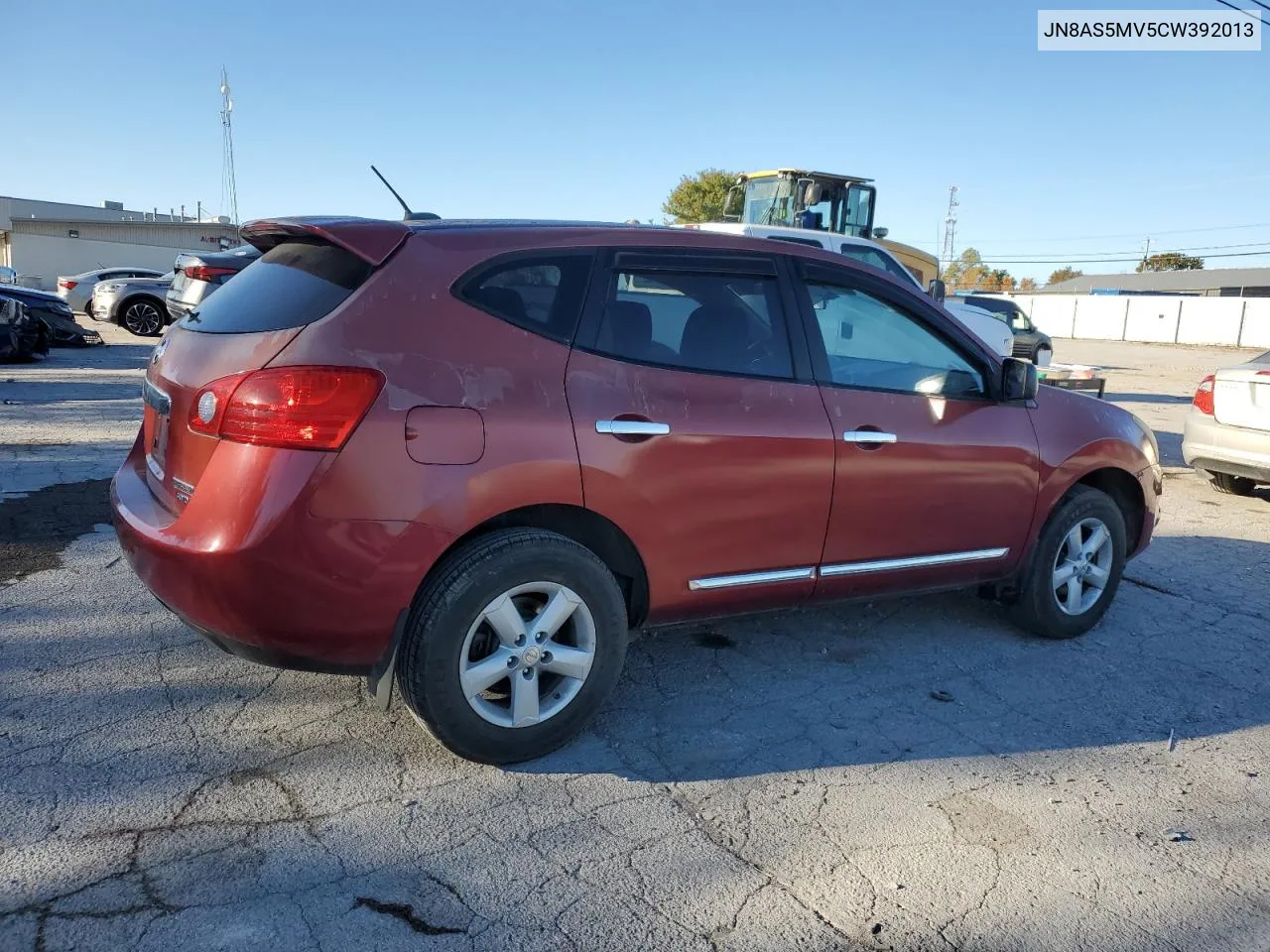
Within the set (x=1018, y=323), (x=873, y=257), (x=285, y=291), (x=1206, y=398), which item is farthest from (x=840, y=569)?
(x=1018, y=323)

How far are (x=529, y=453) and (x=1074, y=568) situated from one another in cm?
298

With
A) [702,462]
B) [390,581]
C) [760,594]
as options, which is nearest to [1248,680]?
[760,594]

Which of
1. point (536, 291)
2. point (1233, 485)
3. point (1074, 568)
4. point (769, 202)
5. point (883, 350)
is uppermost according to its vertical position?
point (769, 202)

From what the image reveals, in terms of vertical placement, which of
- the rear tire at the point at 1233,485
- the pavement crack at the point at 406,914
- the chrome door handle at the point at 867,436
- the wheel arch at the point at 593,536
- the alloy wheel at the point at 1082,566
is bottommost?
the rear tire at the point at 1233,485

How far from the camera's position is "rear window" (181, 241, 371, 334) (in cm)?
300

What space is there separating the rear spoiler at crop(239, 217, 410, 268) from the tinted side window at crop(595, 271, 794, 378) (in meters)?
0.75

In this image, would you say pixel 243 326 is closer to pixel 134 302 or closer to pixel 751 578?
pixel 751 578

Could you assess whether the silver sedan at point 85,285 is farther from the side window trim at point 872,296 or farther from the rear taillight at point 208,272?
the side window trim at point 872,296

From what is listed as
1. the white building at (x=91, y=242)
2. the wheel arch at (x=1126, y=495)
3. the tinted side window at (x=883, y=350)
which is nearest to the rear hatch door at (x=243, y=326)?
the tinted side window at (x=883, y=350)

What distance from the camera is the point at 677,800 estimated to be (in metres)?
3.06

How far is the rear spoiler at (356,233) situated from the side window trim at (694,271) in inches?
26.3

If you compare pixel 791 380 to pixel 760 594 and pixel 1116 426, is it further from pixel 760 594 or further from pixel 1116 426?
pixel 1116 426

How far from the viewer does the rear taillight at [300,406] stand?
9.16 ft

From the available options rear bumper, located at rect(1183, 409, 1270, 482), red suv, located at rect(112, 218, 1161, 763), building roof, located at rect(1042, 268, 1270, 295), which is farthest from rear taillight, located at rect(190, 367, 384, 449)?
building roof, located at rect(1042, 268, 1270, 295)
